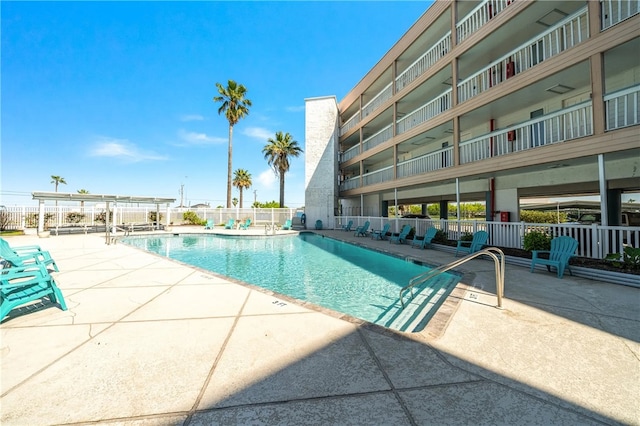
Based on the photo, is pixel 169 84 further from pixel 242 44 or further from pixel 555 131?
pixel 555 131

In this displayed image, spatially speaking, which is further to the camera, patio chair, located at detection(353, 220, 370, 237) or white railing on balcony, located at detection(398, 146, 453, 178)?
patio chair, located at detection(353, 220, 370, 237)

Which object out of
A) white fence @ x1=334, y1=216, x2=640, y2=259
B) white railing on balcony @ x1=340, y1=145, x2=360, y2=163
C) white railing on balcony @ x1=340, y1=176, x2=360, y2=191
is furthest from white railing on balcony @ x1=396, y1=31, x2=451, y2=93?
white fence @ x1=334, y1=216, x2=640, y2=259

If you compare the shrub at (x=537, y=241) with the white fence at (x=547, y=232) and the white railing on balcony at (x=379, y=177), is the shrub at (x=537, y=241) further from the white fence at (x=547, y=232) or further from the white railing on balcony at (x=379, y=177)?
the white railing on balcony at (x=379, y=177)

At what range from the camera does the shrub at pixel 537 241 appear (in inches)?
303

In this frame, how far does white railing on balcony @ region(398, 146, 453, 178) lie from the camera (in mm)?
12812

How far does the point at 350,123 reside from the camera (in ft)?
77.7

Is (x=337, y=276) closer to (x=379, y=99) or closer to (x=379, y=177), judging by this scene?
(x=379, y=177)

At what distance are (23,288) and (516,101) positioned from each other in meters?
15.9

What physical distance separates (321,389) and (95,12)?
52.0ft

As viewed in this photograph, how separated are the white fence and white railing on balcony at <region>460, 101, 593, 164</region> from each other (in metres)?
2.99

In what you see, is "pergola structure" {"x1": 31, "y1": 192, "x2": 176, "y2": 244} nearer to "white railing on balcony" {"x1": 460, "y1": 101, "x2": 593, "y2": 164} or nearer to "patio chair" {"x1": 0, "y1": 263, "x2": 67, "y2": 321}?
"patio chair" {"x1": 0, "y1": 263, "x2": 67, "y2": 321}

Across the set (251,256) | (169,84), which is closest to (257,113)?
(169,84)

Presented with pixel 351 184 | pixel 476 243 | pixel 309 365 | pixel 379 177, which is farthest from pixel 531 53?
pixel 351 184

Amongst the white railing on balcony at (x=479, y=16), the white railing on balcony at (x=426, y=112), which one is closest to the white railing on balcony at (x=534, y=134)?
the white railing on balcony at (x=426, y=112)
